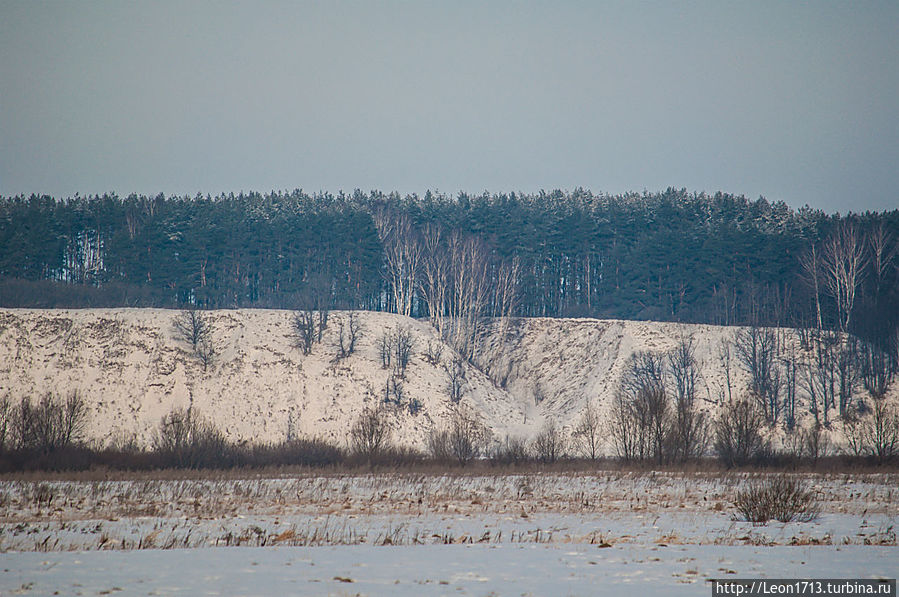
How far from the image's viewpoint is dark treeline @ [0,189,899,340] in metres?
78.7

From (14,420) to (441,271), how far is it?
41759 millimetres

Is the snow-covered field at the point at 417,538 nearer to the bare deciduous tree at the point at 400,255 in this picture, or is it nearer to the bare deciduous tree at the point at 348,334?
the bare deciduous tree at the point at 348,334

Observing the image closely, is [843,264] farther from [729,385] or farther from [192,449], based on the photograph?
[192,449]

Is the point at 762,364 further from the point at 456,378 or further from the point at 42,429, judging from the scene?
the point at 42,429

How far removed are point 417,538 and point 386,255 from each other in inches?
2481

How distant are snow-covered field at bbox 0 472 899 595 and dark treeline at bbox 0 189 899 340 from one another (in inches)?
1933

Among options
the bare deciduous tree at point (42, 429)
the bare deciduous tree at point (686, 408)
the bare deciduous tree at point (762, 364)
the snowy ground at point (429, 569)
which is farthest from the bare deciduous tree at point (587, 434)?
the snowy ground at point (429, 569)

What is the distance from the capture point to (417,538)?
1859cm

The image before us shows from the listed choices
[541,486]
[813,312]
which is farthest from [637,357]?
[541,486]

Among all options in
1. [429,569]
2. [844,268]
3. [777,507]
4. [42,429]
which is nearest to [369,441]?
[42,429]

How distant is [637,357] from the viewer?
226 ft

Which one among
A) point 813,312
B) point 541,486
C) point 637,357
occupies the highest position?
point 813,312

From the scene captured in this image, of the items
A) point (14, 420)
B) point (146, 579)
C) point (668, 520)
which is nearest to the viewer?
point (146, 579)

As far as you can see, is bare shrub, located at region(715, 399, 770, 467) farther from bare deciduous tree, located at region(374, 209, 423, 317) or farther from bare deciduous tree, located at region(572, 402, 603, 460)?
bare deciduous tree, located at region(374, 209, 423, 317)
